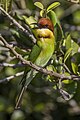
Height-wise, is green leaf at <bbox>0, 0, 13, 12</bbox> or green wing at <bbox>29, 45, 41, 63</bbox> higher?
green leaf at <bbox>0, 0, 13, 12</bbox>

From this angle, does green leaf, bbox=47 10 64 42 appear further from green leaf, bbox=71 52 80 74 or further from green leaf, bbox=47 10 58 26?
green leaf, bbox=71 52 80 74

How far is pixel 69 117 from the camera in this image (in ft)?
10.9

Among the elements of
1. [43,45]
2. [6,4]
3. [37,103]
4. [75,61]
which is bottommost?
[37,103]

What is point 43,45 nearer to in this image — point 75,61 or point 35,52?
point 35,52

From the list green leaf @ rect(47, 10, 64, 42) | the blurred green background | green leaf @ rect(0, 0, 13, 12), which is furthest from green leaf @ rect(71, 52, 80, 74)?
the blurred green background

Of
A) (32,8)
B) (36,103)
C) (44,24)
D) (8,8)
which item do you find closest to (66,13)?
(36,103)

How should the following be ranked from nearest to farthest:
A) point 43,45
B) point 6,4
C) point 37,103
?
point 43,45 < point 6,4 < point 37,103

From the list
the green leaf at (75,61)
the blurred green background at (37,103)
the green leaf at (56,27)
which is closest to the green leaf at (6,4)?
the green leaf at (56,27)

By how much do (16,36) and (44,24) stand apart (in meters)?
0.45

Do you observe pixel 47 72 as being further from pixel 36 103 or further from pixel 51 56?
pixel 36 103

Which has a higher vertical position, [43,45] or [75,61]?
[43,45]

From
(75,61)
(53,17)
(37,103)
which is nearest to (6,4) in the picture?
(53,17)

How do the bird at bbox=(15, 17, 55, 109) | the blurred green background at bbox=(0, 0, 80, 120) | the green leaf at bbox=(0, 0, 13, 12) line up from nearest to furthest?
the bird at bbox=(15, 17, 55, 109), the green leaf at bbox=(0, 0, 13, 12), the blurred green background at bbox=(0, 0, 80, 120)

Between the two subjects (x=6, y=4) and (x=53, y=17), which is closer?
(x=53, y=17)
